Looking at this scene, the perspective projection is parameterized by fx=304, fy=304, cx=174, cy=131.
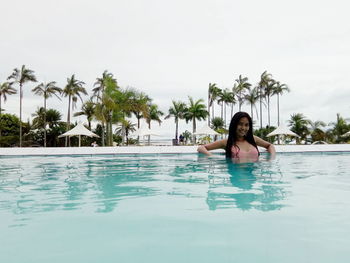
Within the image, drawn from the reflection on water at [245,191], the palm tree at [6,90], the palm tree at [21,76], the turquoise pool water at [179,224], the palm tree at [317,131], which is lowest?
the turquoise pool water at [179,224]

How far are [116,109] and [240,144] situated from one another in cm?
2322

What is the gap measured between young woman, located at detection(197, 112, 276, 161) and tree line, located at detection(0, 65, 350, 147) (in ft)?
73.5

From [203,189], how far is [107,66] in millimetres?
33864

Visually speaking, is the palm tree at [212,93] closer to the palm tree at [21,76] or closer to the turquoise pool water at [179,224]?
the palm tree at [21,76]

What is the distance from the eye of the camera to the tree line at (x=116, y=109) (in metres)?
29.4

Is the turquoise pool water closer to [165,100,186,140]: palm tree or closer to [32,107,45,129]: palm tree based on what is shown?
[32,107,45,129]: palm tree

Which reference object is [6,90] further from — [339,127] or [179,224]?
[339,127]

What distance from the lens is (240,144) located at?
21.9ft

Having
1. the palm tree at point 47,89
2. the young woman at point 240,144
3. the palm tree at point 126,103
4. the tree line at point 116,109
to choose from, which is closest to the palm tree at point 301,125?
the tree line at point 116,109

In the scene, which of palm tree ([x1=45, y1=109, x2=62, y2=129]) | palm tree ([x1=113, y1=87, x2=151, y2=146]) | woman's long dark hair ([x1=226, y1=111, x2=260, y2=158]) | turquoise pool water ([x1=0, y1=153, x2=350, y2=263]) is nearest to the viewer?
turquoise pool water ([x1=0, y1=153, x2=350, y2=263])

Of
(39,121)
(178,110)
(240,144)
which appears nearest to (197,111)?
(178,110)

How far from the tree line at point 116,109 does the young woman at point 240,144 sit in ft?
73.5

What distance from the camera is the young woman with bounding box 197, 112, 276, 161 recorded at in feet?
20.0

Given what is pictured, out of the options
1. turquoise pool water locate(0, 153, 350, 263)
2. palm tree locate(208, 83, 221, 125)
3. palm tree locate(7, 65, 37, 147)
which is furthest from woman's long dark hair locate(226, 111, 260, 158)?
palm tree locate(208, 83, 221, 125)
